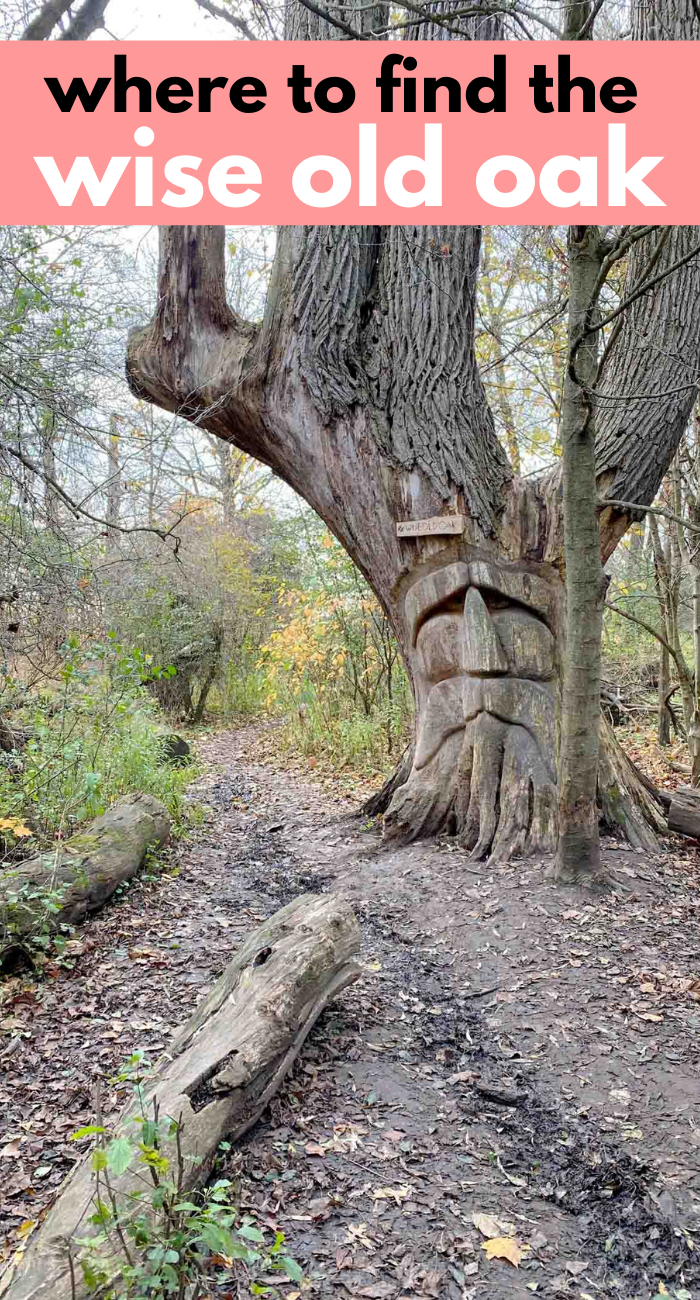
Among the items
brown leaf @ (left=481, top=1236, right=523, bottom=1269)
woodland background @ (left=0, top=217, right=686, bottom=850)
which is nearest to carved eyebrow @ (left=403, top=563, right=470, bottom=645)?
woodland background @ (left=0, top=217, right=686, bottom=850)

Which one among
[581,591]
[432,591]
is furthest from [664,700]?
[581,591]

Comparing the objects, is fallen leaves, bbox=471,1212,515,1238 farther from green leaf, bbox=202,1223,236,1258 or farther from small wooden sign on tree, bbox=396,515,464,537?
small wooden sign on tree, bbox=396,515,464,537

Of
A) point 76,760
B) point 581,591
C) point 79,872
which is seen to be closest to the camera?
point 581,591

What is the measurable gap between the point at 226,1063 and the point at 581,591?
276cm

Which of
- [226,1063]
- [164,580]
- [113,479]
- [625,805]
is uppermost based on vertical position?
[113,479]

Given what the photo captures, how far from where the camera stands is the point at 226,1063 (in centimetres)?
264

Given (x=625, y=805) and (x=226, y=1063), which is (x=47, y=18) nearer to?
(x=625, y=805)

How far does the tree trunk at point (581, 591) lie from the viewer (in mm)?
3965

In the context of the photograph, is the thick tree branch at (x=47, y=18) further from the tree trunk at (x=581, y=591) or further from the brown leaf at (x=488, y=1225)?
the brown leaf at (x=488, y=1225)

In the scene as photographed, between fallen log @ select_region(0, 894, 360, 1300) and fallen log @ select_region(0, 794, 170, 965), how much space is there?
1.21m

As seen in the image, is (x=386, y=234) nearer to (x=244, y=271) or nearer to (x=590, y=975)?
(x=244, y=271)

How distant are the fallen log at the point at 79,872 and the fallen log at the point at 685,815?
3.45 m

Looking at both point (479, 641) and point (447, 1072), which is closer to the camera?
point (447, 1072)

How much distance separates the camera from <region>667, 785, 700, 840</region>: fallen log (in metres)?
5.46
